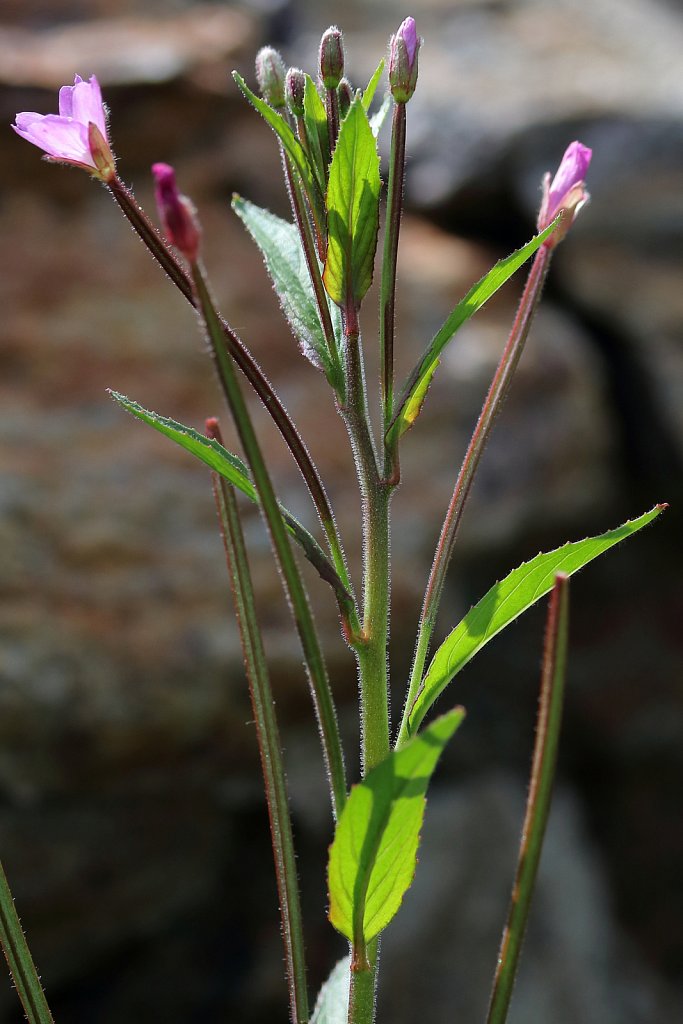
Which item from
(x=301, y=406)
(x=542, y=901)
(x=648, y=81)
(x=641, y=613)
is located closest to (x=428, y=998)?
(x=542, y=901)

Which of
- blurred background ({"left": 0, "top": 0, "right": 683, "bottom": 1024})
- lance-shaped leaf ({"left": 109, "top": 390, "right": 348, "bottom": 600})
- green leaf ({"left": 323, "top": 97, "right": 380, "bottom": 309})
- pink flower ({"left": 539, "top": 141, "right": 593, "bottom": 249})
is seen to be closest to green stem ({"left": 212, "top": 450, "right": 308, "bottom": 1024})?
lance-shaped leaf ({"left": 109, "top": 390, "right": 348, "bottom": 600})

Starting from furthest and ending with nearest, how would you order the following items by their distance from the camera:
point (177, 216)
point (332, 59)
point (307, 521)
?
1. point (307, 521)
2. point (332, 59)
3. point (177, 216)

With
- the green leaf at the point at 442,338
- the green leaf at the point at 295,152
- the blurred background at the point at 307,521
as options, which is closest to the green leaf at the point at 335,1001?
the green leaf at the point at 442,338

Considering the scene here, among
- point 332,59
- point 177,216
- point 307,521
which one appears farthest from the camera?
point 307,521

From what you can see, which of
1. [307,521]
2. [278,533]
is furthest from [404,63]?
[307,521]

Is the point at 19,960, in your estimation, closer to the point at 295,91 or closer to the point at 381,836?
the point at 381,836

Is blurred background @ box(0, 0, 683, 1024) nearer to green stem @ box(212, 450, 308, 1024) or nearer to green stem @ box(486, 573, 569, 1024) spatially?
green stem @ box(212, 450, 308, 1024)

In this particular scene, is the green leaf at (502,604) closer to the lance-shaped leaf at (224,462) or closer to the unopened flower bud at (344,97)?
the lance-shaped leaf at (224,462)
